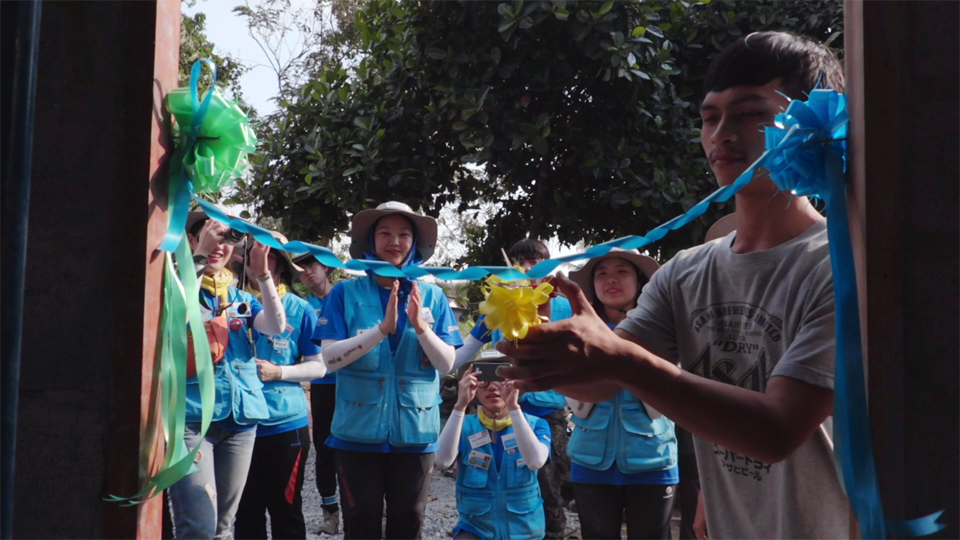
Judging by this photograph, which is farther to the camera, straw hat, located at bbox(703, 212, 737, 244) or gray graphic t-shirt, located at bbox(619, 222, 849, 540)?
straw hat, located at bbox(703, 212, 737, 244)

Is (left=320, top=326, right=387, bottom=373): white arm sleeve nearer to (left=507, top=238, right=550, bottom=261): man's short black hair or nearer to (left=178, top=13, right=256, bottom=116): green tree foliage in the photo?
(left=507, top=238, right=550, bottom=261): man's short black hair

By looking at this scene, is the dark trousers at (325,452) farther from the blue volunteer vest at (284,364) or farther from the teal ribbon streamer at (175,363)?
the teal ribbon streamer at (175,363)

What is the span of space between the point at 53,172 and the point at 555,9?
3.76m

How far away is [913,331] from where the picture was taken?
1.32 meters

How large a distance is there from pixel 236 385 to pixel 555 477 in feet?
7.63

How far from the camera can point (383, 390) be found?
4121 mm

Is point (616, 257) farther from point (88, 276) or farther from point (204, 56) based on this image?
point (204, 56)

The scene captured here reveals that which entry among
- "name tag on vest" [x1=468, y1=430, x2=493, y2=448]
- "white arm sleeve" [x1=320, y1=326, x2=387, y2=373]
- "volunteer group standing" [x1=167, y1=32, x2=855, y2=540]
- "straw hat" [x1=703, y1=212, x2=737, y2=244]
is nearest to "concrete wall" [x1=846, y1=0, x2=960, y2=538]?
"volunteer group standing" [x1=167, y1=32, x2=855, y2=540]

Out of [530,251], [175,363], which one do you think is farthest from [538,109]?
[175,363]

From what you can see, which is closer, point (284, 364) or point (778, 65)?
point (778, 65)

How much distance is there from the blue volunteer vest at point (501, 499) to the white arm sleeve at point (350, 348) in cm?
80

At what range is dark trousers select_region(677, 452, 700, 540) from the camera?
4734 mm

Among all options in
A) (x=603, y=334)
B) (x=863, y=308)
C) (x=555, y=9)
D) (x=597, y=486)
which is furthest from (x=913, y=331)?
(x=555, y=9)

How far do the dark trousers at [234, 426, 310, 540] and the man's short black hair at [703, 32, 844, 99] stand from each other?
338 cm
